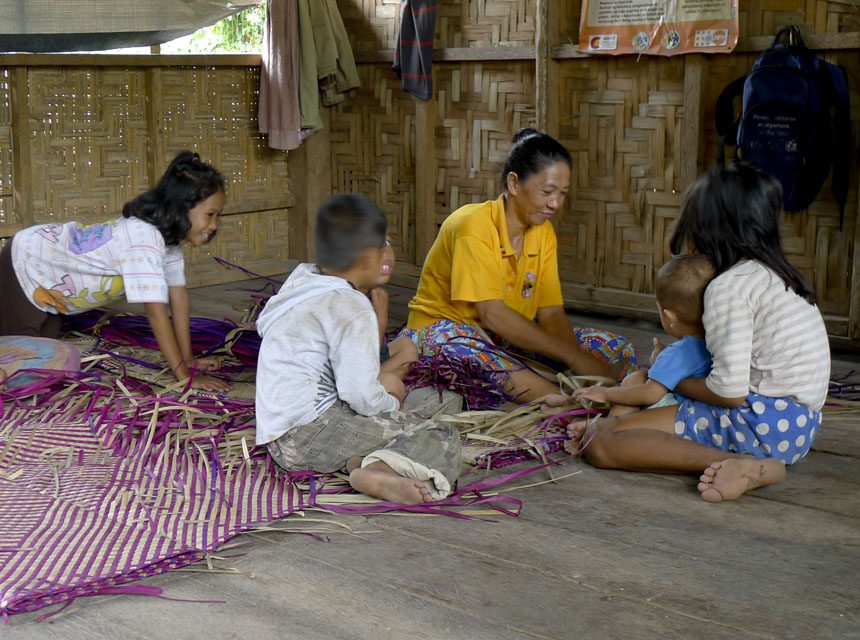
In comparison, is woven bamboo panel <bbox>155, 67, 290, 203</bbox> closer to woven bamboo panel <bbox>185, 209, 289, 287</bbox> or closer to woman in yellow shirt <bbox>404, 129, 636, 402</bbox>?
woven bamboo panel <bbox>185, 209, 289, 287</bbox>

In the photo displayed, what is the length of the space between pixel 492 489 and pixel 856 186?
2419 mm

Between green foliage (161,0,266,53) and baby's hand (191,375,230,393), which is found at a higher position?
green foliage (161,0,266,53)

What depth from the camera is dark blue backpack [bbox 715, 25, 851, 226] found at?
4180mm

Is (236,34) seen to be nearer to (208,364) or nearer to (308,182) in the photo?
(308,182)

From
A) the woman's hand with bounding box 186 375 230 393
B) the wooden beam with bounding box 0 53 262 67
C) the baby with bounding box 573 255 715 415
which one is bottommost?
the woman's hand with bounding box 186 375 230 393

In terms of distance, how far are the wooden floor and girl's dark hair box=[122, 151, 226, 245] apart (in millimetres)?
1624

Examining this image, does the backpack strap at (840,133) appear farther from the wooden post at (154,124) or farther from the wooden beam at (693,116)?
the wooden post at (154,124)

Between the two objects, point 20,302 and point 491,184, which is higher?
point 491,184

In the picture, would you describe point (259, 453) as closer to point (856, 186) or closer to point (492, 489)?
point (492, 489)

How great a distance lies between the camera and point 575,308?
17.2ft

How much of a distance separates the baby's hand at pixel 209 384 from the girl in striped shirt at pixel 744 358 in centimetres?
146

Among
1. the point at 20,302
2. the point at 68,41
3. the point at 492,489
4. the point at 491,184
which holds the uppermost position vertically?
the point at 68,41

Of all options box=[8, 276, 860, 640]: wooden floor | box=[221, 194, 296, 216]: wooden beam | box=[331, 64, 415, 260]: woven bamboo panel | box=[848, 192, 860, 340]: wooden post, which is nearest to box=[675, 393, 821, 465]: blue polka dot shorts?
box=[8, 276, 860, 640]: wooden floor

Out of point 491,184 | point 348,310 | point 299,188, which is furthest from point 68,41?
point 299,188
